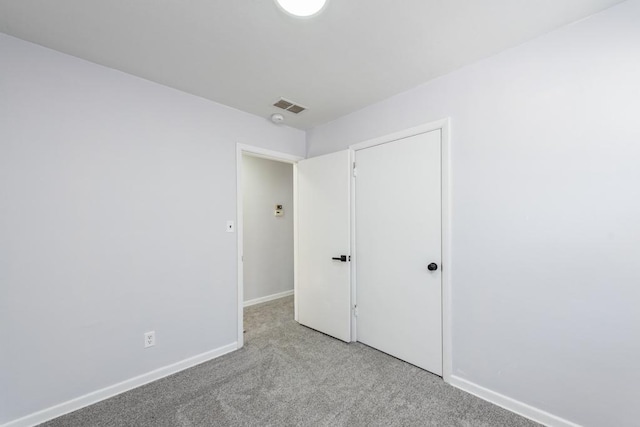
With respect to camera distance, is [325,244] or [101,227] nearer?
[101,227]

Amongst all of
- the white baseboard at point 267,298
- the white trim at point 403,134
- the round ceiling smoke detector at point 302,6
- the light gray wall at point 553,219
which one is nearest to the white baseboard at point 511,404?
the light gray wall at point 553,219

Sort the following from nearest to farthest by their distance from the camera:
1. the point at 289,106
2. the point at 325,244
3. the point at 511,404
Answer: the point at 511,404, the point at 289,106, the point at 325,244

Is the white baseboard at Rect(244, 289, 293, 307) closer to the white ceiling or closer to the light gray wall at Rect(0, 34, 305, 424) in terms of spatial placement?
the light gray wall at Rect(0, 34, 305, 424)

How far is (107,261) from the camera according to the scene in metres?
1.89

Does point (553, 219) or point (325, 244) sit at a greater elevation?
point (553, 219)

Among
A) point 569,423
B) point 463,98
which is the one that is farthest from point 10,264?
point 569,423

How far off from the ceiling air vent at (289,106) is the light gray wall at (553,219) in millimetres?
1342

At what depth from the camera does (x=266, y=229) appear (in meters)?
4.23

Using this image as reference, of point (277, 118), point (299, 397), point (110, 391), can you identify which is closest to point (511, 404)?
point (299, 397)

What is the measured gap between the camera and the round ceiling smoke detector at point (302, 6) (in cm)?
132

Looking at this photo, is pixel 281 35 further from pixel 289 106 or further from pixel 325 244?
pixel 325 244

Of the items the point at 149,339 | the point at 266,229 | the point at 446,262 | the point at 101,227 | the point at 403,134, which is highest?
the point at 403,134

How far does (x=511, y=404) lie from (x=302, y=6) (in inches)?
110

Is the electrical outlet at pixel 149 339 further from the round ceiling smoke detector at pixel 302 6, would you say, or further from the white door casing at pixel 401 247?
the round ceiling smoke detector at pixel 302 6
